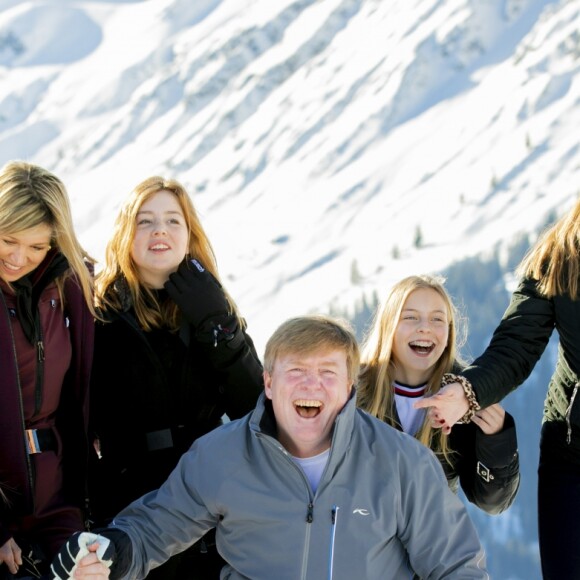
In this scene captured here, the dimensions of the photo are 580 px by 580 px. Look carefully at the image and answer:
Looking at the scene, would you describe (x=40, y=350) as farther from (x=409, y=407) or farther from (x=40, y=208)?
(x=409, y=407)

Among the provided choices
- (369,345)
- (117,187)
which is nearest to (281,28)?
(117,187)

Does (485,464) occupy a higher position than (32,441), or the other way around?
(32,441)

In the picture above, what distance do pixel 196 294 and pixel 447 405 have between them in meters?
1.05

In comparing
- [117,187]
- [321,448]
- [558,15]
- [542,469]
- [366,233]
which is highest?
[558,15]

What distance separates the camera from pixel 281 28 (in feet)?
551

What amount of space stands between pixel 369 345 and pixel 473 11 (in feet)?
474

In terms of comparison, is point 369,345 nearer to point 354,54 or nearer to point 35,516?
point 35,516

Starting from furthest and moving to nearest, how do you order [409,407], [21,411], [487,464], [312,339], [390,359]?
[390,359] → [409,407] → [487,464] → [21,411] → [312,339]

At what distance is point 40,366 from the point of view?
3.78 meters

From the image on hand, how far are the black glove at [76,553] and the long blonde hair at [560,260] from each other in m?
1.89

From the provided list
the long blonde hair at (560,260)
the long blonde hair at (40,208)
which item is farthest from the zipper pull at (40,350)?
the long blonde hair at (560,260)

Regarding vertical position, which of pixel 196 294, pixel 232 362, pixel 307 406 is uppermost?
pixel 196 294

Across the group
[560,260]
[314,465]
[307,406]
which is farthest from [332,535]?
[560,260]

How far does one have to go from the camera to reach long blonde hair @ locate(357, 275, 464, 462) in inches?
166
